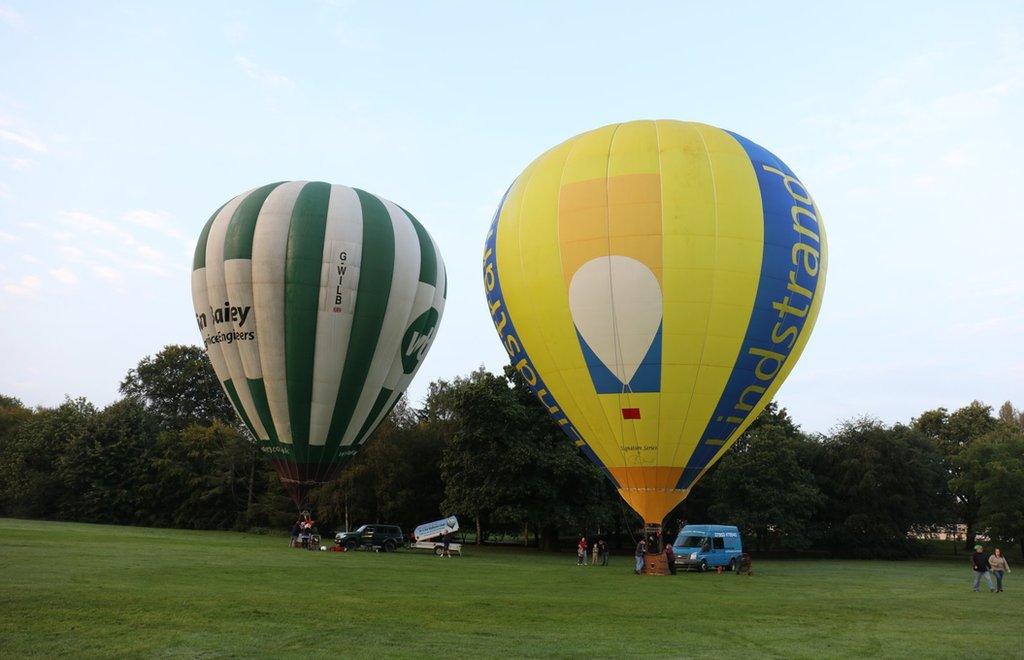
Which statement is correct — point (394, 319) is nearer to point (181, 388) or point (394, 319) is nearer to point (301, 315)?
point (301, 315)

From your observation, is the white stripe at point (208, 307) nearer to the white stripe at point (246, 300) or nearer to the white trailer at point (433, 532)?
the white stripe at point (246, 300)

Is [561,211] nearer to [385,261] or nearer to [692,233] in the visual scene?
[692,233]

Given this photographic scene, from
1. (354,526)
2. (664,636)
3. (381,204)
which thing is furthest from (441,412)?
(664,636)

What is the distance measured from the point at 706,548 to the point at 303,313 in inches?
583

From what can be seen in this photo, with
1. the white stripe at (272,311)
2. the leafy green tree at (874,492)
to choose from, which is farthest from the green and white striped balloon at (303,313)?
the leafy green tree at (874,492)

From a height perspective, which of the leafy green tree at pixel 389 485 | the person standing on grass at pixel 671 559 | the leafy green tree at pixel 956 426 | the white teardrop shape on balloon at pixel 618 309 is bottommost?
the person standing on grass at pixel 671 559

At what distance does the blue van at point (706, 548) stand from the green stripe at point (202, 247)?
59.5ft

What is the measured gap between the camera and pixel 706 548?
26156mm

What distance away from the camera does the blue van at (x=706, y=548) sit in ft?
84.3

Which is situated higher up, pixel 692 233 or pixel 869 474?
pixel 692 233

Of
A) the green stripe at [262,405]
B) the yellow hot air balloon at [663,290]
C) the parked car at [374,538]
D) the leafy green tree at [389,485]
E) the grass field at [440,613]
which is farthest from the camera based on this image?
the leafy green tree at [389,485]

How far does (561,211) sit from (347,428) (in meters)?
11.8

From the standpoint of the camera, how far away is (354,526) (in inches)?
1710

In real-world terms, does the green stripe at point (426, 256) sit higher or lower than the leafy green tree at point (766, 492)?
higher
